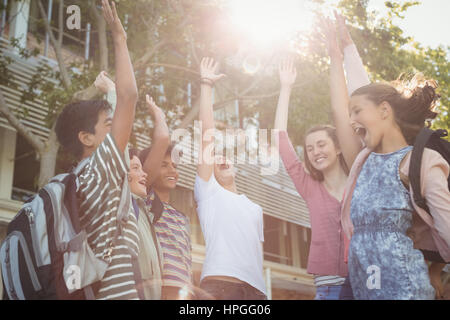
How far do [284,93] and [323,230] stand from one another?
0.94 metres

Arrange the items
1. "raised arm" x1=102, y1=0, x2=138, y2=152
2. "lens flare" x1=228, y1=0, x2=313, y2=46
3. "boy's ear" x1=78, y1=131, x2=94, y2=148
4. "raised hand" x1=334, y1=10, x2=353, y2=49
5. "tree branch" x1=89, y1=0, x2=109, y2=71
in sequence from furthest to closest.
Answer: "tree branch" x1=89, y1=0, x2=109, y2=71, "lens flare" x1=228, y1=0, x2=313, y2=46, "raised hand" x1=334, y1=10, x2=353, y2=49, "boy's ear" x1=78, y1=131, x2=94, y2=148, "raised arm" x1=102, y1=0, x2=138, y2=152

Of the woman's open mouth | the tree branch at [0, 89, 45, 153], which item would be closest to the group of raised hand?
the woman's open mouth

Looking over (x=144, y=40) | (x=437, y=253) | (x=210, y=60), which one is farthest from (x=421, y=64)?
(x=437, y=253)

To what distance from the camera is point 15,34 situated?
31.0 ft

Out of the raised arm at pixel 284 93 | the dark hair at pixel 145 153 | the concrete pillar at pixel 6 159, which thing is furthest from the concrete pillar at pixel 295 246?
the raised arm at pixel 284 93

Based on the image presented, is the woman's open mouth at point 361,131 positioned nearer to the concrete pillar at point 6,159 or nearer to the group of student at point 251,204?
the group of student at point 251,204

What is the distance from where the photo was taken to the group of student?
2.23 metres

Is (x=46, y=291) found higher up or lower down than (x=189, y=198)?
lower down

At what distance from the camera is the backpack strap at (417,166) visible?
7.20 ft

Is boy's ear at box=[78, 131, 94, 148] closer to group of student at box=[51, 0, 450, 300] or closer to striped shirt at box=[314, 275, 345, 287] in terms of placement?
group of student at box=[51, 0, 450, 300]

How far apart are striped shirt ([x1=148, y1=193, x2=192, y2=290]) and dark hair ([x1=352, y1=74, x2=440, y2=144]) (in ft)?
4.61

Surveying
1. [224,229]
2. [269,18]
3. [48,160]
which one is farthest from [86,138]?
[48,160]
